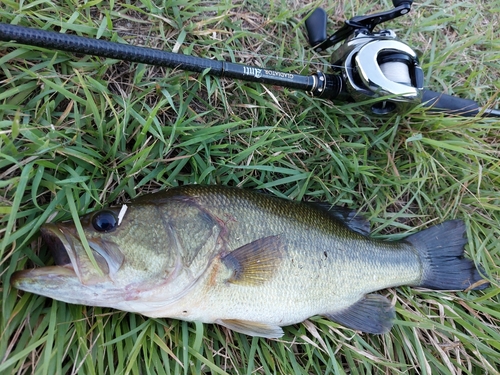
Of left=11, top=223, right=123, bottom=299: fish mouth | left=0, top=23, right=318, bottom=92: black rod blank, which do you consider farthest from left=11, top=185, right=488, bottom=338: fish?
left=0, top=23, right=318, bottom=92: black rod blank

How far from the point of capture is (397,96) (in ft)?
7.06

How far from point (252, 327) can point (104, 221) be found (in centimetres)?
94

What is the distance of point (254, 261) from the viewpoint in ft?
6.20

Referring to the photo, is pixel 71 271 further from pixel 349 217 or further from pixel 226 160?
pixel 349 217

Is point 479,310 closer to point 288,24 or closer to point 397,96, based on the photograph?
point 397,96

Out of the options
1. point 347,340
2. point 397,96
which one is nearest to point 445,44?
point 397,96

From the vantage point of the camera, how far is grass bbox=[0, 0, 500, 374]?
6.18 ft

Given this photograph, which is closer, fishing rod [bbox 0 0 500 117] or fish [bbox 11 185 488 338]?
fish [bbox 11 185 488 338]

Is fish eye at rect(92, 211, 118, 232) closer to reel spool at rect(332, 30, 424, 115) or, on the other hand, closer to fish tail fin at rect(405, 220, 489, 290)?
reel spool at rect(332, 30, 424, 115)

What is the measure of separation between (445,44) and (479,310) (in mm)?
2029

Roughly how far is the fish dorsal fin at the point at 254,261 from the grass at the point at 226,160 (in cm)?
35

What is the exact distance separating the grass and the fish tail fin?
110 millimetres

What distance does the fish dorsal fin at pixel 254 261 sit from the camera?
73.9 inches

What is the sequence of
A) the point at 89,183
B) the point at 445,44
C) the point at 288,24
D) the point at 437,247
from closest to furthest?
the point at 89,183, the point at 437,247, the point at 288,24, the point at 445,44
